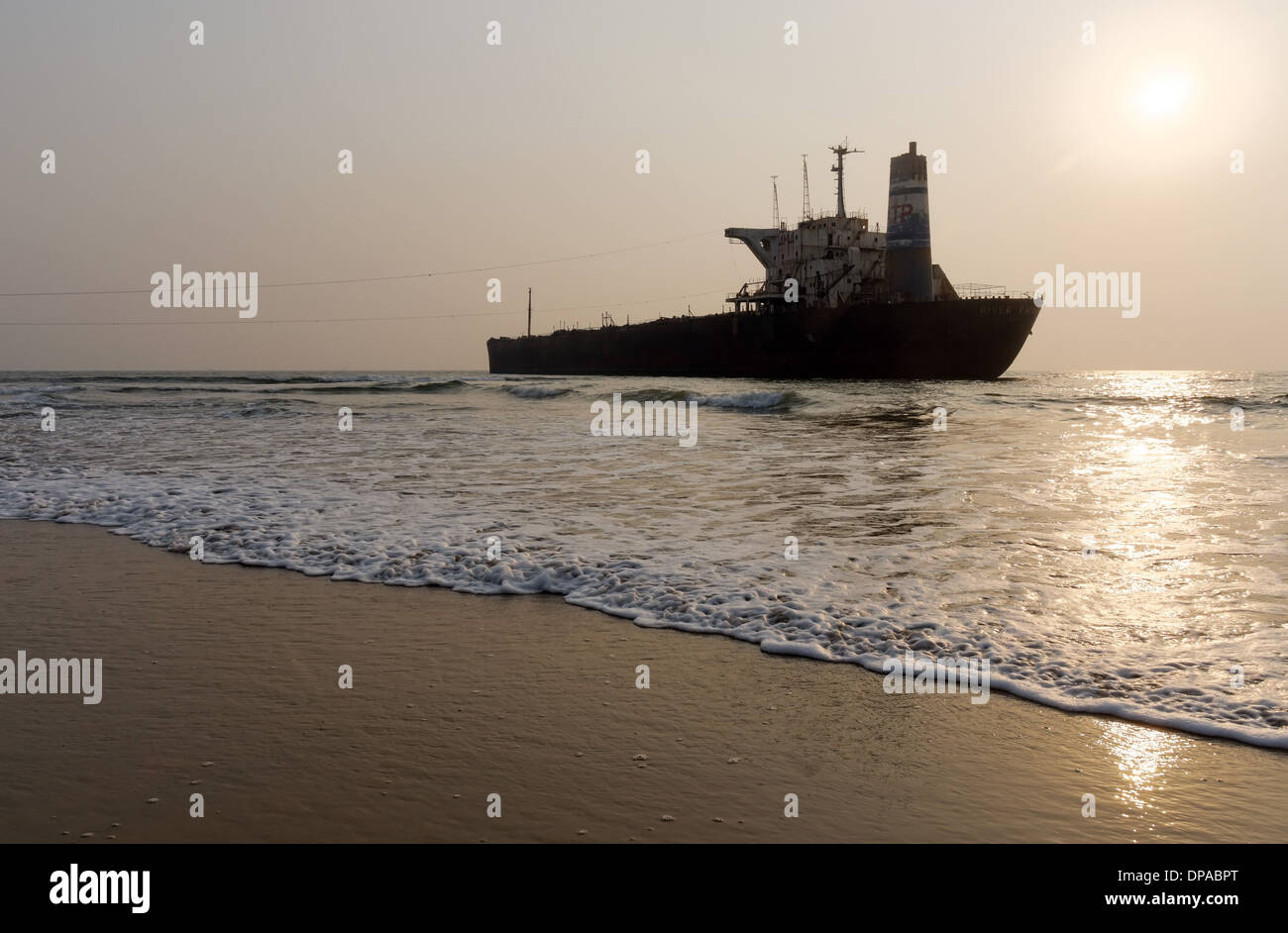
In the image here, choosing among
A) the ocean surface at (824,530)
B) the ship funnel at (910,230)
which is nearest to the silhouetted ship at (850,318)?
the ship funnel at (910,230)

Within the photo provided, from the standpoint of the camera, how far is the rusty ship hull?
1754 inches

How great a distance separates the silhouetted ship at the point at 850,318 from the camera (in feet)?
147

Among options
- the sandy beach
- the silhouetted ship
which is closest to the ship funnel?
the silhouetted ship

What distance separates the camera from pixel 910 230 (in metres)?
45.9

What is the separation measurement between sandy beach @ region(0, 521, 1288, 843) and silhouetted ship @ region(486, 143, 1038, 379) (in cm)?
4315

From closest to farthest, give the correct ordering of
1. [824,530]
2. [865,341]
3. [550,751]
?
[550,751] < [824,530] < [865,341]

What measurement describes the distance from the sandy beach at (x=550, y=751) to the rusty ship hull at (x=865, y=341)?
141ft

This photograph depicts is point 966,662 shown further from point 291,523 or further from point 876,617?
point 291,523

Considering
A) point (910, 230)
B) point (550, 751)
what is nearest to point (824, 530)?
point (550, 751)

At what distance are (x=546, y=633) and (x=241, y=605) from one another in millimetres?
1930

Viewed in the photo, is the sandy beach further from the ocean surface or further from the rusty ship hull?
the rusty ship hull

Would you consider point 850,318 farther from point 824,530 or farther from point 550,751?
point 550,751

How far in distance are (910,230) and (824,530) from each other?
139ft

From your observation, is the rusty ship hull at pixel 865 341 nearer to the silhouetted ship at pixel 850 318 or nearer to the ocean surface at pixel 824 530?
the silhouetted ship at pixel 850 318
